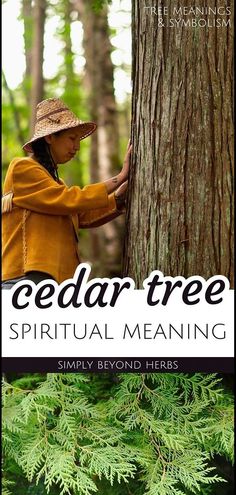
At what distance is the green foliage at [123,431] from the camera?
122 inches

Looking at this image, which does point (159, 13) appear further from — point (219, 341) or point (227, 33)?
point (219, 341)

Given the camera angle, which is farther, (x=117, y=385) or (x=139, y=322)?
(x=117, y=385)

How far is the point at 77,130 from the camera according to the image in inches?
134

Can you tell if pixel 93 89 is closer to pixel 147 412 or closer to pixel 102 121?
pixel 102 121

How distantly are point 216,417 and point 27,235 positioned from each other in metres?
Result: 1.21

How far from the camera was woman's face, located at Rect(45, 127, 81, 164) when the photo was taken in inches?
133

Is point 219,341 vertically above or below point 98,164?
below

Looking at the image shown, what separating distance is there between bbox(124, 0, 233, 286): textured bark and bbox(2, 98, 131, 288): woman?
0.21 metres

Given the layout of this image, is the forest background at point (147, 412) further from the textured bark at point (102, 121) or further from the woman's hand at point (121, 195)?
the textured bark at point (102, 121)

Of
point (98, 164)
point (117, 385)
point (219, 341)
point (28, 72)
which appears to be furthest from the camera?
point (28, 72)

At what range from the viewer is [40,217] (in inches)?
129

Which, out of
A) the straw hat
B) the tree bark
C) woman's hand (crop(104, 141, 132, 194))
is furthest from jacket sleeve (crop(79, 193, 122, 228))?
the tree bark

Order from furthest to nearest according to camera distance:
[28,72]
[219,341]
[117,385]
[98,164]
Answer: [28,72] → [98,164] → [117,385] → [219,341]

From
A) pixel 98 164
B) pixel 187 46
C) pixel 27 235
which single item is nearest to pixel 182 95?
pixel 187 46
